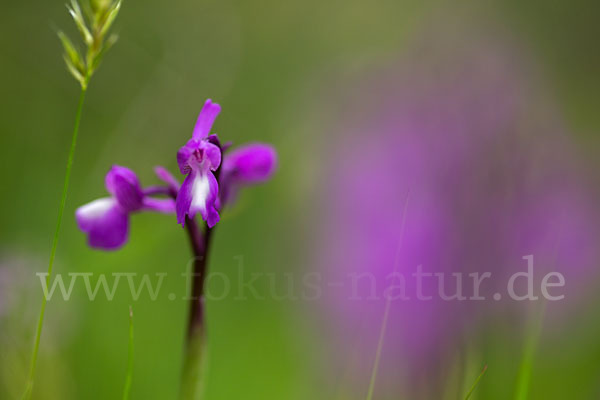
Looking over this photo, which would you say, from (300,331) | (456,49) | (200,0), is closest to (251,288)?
(300,331)

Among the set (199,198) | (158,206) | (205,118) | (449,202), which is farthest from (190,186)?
(449,202)

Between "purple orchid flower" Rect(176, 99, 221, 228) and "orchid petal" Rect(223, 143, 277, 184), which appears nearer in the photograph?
"purple orchid flower" Rect(176, 99, 221, 228)

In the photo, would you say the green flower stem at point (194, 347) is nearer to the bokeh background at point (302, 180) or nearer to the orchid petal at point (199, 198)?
the orchid petal at point (199, 198)

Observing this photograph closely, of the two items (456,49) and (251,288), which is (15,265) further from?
(456,49)

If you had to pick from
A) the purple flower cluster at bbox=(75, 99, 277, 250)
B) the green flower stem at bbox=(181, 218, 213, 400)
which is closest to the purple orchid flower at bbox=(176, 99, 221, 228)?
the purple flower cluster at bbox=(75, 99, 277, 250)

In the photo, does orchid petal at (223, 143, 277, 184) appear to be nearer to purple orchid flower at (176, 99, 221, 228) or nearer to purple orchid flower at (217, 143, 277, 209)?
purple orchid flower at (217, 143, 277, 209)

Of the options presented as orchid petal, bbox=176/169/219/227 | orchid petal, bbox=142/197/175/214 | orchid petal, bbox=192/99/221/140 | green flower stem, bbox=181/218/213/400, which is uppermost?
orchid petal, bbox=192/99/221/140

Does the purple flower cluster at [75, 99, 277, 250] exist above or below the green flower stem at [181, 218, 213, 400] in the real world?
above
